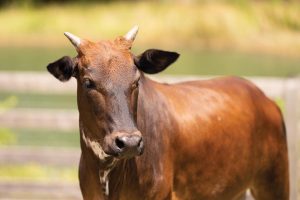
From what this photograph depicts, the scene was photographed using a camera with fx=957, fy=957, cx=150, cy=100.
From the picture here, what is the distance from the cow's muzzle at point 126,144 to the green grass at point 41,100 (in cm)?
1138

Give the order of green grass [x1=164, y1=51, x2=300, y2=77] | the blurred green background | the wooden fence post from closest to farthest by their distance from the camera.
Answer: the wooden fence post, green grass [x1=164, y1=51, x2=300, y2=77], the blurred green background

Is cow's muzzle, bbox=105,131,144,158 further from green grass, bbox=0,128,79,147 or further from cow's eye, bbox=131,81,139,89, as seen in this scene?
green grass, bbox=0,128,79,147

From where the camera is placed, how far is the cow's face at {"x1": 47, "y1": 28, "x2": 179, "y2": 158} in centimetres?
554

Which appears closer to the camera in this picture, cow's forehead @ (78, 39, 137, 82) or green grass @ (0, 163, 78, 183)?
cow's forehead @ (78, 39, 137, 82)

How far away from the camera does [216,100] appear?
707cm

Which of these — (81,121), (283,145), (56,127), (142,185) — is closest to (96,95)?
(81,121)

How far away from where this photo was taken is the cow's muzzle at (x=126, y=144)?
5445 mm

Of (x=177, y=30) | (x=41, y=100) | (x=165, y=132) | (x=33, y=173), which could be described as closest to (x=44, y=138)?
(x=41, y=100)

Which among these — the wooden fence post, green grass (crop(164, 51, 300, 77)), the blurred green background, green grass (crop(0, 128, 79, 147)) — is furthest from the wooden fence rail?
the blurred green background

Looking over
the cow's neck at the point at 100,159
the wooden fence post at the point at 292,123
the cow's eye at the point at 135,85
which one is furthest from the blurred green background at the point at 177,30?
the cow's eye at the point at 135,85

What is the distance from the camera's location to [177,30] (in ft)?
106

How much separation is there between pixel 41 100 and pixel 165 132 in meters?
12.8

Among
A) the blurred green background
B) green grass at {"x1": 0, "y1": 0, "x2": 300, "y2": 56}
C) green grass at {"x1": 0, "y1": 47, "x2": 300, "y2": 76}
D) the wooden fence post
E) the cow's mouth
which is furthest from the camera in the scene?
green grass at {"x1": 0, "y1": 0, "x2": 300, "y2": 56}

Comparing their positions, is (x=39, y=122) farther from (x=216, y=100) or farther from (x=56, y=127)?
(x=216, y=100)
